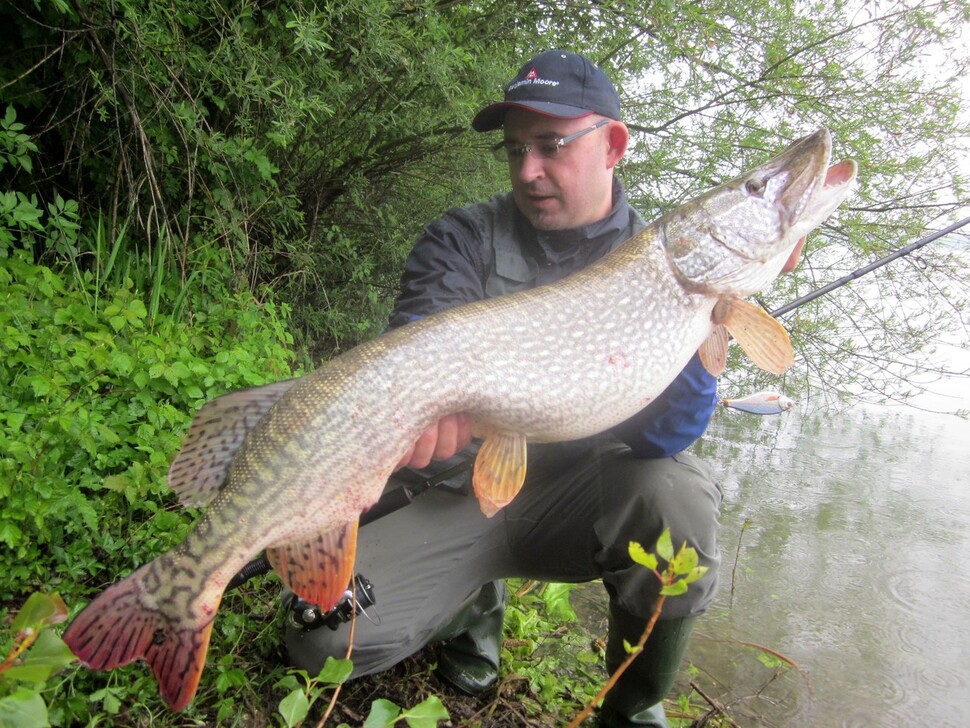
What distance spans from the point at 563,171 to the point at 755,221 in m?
0.72

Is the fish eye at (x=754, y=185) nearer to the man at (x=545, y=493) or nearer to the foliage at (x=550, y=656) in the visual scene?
the man at (x=545, y=493)

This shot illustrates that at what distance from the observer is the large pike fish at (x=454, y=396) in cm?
131

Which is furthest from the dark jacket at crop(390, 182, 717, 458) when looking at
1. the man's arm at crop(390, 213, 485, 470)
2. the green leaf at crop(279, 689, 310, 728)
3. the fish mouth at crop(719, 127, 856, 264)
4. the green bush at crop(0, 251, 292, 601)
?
the green leaf at crop(279, 689, 310, 728)

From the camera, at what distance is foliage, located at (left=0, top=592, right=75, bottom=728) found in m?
0.96

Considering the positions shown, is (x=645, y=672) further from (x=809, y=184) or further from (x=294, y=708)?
(x=809, y=184)

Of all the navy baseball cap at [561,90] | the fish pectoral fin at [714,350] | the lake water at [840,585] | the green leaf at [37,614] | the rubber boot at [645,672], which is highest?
the navy baseball cap at [561,90]

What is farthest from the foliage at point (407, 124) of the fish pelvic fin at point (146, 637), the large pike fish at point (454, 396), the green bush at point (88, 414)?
the fish pelvic fin at point (146, 637)

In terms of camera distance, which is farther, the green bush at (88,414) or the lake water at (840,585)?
the lake water at (840,585)

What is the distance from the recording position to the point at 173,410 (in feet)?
7.16

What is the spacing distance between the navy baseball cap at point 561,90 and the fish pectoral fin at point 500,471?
45.5 inches

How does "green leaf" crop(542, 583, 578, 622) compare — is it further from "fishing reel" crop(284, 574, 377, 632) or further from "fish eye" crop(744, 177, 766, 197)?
"fish eye" crop(744, 177, 766, 197)

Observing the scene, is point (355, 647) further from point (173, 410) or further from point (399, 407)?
point (173, 410)

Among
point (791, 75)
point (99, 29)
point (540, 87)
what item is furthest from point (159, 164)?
point (791, 75)

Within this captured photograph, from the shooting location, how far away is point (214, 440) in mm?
1471
